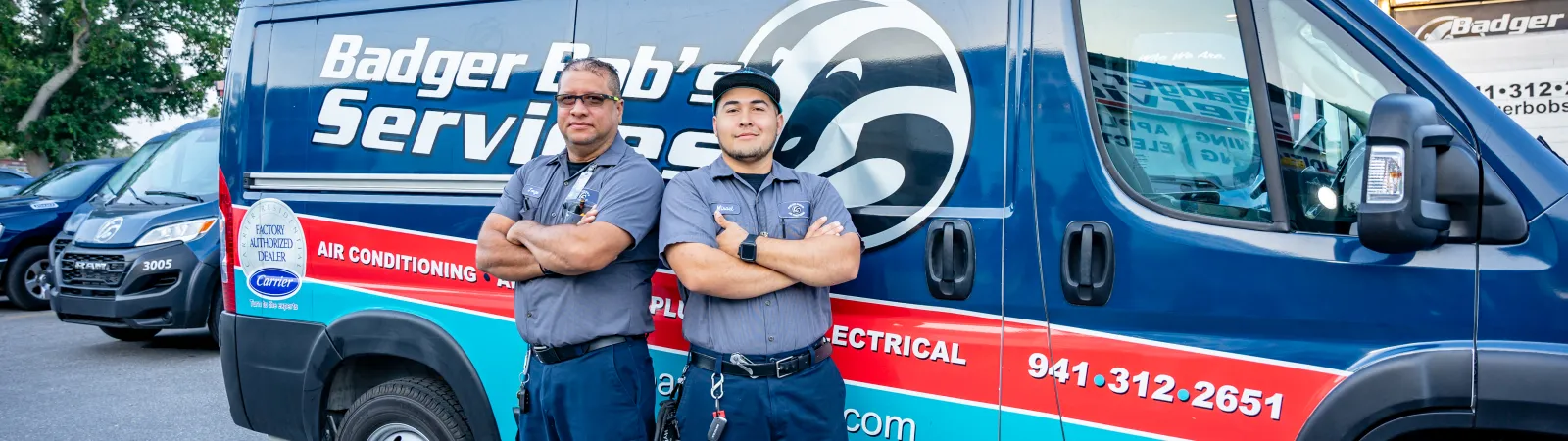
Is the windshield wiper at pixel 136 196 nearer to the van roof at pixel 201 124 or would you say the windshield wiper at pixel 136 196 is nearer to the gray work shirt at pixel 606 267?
the van roof at pixel 201 124

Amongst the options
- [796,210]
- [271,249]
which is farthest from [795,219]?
[271,249]

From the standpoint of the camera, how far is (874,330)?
9.02 feet

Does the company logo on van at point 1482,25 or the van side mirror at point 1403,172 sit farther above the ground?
the company logo on van at point 1482,25

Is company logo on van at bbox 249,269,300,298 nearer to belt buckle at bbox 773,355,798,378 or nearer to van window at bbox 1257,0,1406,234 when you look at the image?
belt buckle at bbox 773,355,798,378

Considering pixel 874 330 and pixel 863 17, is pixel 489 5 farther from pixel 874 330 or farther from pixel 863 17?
pixel 874 330

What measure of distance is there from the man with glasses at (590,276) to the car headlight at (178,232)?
219 inches

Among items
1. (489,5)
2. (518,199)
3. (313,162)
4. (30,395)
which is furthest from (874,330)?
(30,395)

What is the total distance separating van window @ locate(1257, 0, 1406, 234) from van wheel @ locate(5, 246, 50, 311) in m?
10.8

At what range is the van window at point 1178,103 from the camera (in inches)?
93.9

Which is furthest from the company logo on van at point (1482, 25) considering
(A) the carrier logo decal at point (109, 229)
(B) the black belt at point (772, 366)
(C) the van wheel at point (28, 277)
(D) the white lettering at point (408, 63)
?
(C) the van wheel at point (28, 277)

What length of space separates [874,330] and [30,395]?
596cm

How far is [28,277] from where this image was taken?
9.96m

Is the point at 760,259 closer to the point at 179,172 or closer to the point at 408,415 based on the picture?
the point at 408,415

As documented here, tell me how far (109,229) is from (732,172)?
6664mm
